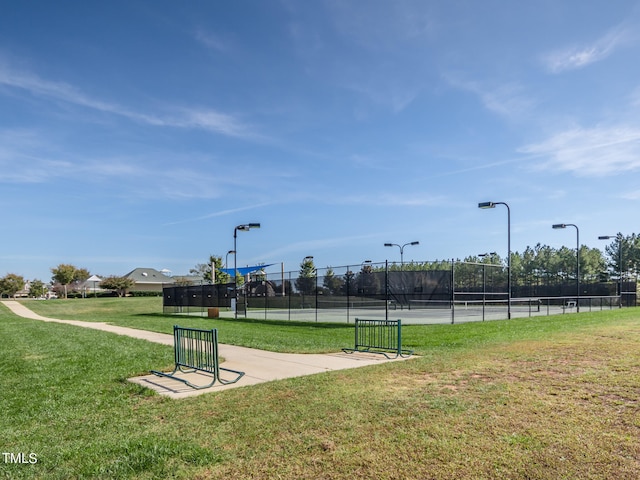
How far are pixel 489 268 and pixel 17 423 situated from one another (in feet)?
72.9

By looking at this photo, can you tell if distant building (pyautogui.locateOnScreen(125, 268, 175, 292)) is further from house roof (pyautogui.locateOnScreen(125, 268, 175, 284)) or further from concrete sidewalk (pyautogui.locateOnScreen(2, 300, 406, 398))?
concrete sidewalk (pyautogui.locateOnScreen(2, 300, 406, 398))

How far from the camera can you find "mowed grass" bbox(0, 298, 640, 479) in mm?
4402

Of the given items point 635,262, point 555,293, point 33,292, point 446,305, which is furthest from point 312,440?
point 33,292

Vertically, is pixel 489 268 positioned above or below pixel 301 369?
above

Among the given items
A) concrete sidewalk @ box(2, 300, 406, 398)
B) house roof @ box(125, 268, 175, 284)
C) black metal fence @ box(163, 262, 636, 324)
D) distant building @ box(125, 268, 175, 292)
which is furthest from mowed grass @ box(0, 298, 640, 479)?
house roof @ box(125, 268, 175, 284)

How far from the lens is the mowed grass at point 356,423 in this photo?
14.4ft

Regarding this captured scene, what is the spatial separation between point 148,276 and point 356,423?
88946 millimetres

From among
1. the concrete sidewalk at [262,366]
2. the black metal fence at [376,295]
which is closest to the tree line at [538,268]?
the black metal fence at [376,295]

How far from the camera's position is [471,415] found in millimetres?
5637

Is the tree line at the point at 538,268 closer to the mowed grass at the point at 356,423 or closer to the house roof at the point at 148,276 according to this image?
the house roof at the point at 148,276

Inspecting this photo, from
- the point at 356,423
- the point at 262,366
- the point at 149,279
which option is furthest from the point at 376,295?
the point at 149,279

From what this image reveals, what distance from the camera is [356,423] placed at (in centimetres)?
549

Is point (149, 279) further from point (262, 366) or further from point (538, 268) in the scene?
point (262, 366)

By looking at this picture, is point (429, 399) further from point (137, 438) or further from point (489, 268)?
point (489, 268)
